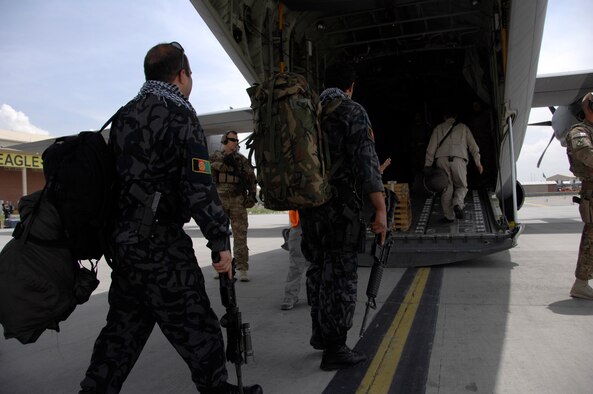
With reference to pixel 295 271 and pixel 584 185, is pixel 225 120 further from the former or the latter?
pixel 584 185

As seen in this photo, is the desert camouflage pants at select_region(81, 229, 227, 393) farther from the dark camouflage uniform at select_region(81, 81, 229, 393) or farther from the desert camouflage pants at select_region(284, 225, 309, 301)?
the desert camouflage pants at select_region(284, 225, 309, 301)

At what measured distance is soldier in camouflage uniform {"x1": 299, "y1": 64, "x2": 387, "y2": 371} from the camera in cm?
260

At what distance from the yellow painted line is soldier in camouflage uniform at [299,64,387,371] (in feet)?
0.48

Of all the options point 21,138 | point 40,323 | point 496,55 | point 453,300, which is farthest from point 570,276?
point 21,138

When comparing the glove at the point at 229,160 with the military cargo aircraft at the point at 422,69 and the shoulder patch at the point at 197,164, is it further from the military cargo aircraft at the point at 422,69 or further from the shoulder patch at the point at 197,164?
the shoulder patch at the point at 197,164

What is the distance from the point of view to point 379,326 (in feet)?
11.1

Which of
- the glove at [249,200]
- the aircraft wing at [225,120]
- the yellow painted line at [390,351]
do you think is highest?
the aircraft wing at [225,120]

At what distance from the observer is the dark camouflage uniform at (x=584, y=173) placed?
151 inches

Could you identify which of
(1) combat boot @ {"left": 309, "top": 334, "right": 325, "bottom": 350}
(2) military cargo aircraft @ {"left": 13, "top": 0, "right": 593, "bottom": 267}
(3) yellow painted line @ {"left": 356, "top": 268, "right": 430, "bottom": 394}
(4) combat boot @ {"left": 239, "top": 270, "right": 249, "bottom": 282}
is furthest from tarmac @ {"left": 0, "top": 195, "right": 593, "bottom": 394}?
(2) military cargo aircraft @ {"left": 13, "top": 0, "right": 593, "bottom": 267}

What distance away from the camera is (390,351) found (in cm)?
284

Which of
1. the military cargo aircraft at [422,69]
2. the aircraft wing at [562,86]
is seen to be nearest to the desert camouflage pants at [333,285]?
the military cargo aircraft at [422,69]

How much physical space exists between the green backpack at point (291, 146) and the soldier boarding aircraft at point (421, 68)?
108 inches

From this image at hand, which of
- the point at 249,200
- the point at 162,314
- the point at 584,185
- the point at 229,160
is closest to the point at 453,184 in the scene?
the point at 584,185

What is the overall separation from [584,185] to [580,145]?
1.46 ft
